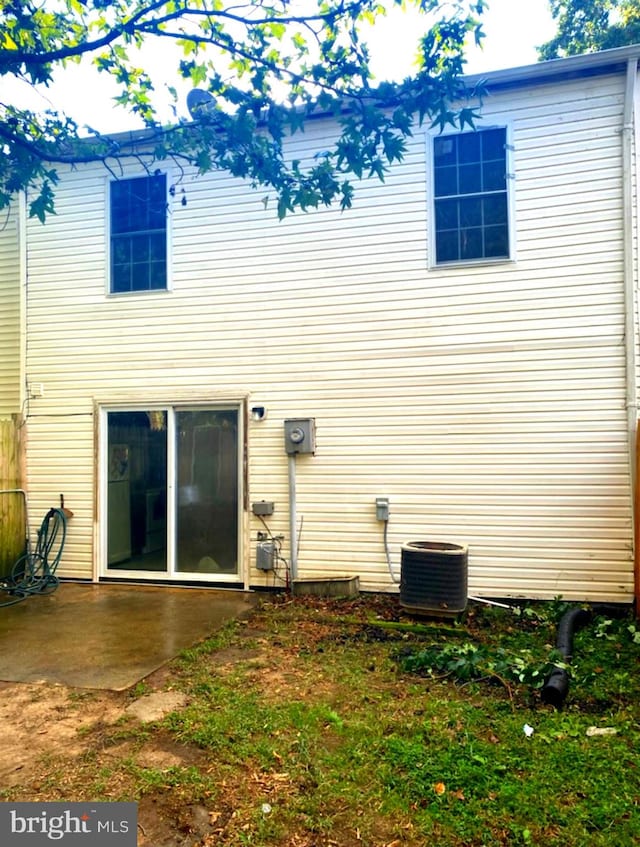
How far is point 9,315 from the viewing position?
7.46m

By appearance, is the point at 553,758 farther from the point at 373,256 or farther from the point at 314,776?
the point at 373,256

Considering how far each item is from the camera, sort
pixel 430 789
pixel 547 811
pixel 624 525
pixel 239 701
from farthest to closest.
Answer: pixel 624 525, pixel 239 701, pixel 430 789, pixel 547 811

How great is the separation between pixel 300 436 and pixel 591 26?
1460 centimetres

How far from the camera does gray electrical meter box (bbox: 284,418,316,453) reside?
20.6 ft

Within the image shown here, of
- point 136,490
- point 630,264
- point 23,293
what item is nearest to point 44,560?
point 136,490

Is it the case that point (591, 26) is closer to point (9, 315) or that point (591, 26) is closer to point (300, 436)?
point (300, 436)

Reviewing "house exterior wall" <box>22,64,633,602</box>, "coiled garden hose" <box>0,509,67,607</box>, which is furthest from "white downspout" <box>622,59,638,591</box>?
"coiled garden hose" <box>0,509,67,607</box>

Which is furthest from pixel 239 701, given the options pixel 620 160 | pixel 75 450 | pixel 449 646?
pixel 620 160

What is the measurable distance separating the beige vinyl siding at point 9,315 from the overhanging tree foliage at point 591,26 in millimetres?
13621

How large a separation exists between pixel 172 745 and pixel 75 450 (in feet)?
16.0

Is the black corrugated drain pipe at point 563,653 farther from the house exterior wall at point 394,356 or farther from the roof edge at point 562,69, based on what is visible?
the roof edge at point 562,69

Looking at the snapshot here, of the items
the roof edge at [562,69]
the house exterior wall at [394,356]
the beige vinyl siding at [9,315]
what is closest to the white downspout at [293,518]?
the house exterior wall at [394,356]

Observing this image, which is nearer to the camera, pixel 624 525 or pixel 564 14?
pixel 624 525

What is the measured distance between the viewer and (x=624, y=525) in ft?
18.1
